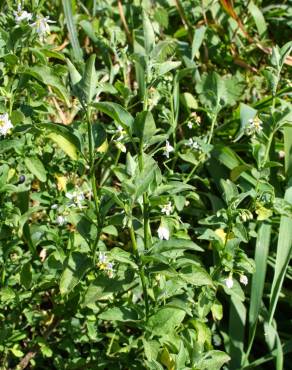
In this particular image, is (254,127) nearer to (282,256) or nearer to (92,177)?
(282,256)

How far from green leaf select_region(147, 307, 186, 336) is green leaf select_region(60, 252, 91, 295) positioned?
0.22 metres

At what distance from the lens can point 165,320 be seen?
1.53 m

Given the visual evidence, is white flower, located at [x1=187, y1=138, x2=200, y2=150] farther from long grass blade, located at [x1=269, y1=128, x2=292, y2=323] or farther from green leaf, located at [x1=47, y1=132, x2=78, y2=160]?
green leaf, located at [x1=47, y1=132, x2=78, y2=160]

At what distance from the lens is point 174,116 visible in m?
2.18

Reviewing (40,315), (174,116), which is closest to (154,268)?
(40,315)

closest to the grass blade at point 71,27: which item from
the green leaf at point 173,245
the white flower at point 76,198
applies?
the white flower at point 76,198

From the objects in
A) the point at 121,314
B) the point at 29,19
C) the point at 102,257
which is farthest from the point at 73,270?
the point at 29,19

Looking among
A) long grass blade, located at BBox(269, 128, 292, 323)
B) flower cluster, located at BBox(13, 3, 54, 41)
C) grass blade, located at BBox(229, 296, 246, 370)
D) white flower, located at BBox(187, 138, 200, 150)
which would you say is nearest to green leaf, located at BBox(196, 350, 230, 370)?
long grass blade, located at BBox(269, 128, 292, 323)

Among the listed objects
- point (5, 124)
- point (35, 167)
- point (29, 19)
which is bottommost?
point (35, 167)

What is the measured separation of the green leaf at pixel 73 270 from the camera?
4.83ft

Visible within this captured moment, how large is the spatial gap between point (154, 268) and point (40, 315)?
0.67m

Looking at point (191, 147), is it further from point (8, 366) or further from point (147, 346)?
point (8, 366)

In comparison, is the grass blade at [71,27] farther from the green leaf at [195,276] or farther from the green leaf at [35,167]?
the green leaf at [195,276]

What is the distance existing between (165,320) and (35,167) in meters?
0.55
